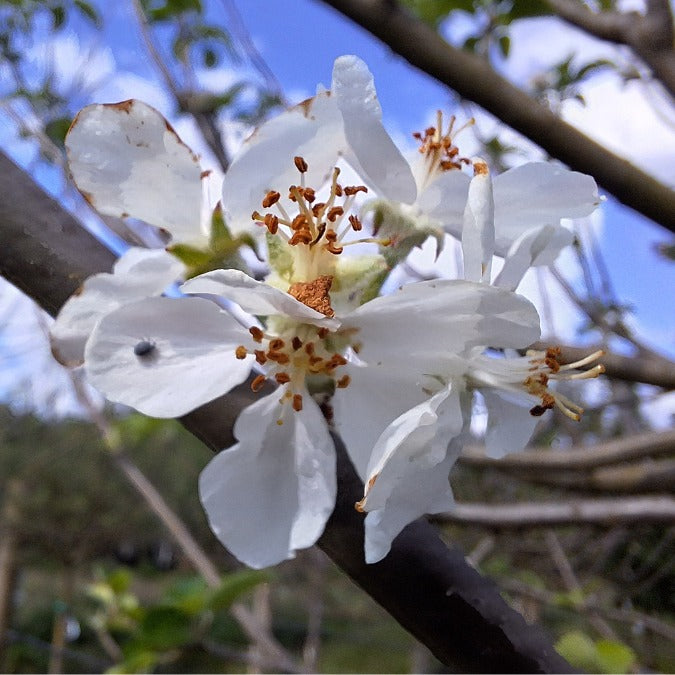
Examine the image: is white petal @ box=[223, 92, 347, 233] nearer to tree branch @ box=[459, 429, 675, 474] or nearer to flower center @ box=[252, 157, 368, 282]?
flower center @ box=[252, 157, 368, 282]

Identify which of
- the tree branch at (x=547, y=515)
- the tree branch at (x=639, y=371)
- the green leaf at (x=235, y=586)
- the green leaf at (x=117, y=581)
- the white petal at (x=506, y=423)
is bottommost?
the green leaf at (x=117, y=581)

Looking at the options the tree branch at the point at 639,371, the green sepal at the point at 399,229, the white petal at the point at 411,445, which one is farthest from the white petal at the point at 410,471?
the tree branch at the point at 639,371

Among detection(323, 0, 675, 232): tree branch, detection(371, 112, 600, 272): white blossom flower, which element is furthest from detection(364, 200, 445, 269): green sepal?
detection(323, 0, 675, 232): tree branch

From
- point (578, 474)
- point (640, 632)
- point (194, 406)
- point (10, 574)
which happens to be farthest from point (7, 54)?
point (10, 574)

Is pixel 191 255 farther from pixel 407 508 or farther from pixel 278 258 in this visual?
pixel 407 508

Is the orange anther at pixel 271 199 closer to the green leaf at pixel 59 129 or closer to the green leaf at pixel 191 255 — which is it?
the green leaf at pixel 191 255

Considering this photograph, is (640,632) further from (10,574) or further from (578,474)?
(10,574)

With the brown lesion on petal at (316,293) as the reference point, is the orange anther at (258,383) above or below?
below

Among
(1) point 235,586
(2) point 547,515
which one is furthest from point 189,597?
(2) point 547,515
